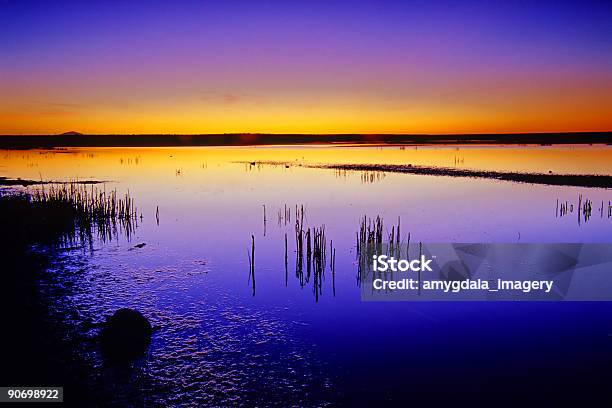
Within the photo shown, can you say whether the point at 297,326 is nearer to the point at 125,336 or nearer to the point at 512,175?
the point at 125,336

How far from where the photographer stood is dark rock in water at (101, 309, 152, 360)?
9.72 meters

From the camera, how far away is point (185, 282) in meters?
14.6

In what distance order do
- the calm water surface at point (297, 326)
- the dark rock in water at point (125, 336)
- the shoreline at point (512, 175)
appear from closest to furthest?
the calm water surface at point (297, 326), the dark rock in water at point (125, 336), the shoreline at point (512, 175)

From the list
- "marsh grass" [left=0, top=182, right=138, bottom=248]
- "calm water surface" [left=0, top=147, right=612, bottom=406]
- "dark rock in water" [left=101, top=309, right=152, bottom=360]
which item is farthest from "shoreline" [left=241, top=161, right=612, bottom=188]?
"dark rock in water" [left=101, top=309, right=152, bottom=360]

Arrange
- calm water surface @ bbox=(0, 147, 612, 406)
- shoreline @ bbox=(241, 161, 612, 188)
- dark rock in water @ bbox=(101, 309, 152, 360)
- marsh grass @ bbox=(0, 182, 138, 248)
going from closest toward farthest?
calm water surface @ bbox=(0, 147, 612, 406)
dark rock in water @ bbox=(101, 309, 152, 360)
marsh grass @ bbox=(0, 182, 138, 248)
shoreline @ bbox=(241, 161, 612, 188)

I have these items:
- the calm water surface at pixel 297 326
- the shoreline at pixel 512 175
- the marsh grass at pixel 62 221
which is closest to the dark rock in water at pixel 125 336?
the calm water surface at pixel 297 326

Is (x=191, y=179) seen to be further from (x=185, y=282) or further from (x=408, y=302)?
(x=408, y=302)

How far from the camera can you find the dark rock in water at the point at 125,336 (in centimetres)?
972

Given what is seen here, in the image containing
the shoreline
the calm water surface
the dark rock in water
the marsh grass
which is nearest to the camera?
the calm water surface

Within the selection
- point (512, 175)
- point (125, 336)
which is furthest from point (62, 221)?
point (512, 175)

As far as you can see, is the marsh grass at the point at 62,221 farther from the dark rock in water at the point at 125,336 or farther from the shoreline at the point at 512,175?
the shoreline at the point at 512,175

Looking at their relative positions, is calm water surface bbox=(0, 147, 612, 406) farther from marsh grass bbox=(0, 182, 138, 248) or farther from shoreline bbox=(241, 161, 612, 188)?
shoreline bbox=(241, 161, 612, 188)

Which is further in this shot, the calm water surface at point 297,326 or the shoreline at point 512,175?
the shoreline at point 512,175

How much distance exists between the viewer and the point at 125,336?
32.6 ft
